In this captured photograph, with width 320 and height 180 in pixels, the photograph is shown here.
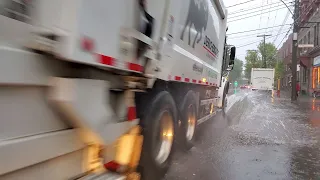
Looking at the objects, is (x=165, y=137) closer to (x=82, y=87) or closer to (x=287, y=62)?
(x=82, y=87)

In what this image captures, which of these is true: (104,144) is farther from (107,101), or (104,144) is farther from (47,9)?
(47,9)

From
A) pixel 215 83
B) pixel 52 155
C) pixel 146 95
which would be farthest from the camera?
pixel 215 83

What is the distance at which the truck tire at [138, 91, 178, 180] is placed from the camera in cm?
370

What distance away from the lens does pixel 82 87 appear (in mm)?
2217

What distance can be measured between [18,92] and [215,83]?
7455 mm

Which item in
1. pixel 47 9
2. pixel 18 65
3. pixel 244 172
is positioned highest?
pixel 47 9

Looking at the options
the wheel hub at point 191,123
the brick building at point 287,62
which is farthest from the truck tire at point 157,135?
the brick building at point 287,62

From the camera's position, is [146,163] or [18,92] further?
[146,163]

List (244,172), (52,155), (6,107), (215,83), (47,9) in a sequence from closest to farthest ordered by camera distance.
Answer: (6,107), (47,9), (52,155), (244,172), (215,83)

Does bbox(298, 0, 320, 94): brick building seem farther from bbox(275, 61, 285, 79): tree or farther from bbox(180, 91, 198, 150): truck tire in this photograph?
bbox(180, 91, 198, 150): truck tire

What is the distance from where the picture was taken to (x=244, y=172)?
16.1 ft

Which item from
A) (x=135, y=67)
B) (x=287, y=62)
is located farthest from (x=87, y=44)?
(x=287, y=62)

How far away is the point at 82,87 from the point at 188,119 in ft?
13.0

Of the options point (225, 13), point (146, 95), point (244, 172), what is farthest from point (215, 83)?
point (146, 95)
